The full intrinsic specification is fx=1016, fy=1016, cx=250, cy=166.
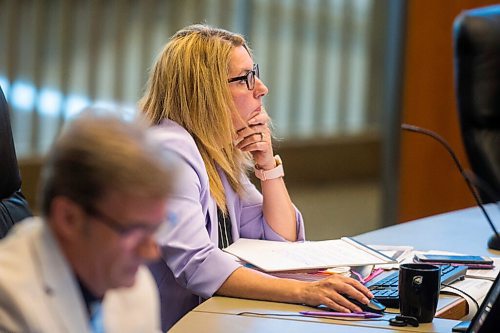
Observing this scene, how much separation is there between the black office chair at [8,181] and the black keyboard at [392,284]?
0.72 metres

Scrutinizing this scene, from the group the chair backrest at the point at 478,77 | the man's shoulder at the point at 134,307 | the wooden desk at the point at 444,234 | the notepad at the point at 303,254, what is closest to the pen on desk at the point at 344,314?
the notepad at the point at 303,254

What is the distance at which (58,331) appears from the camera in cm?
123

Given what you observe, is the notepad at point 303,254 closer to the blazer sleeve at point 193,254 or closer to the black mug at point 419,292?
the blazer sleeve at point 193,254

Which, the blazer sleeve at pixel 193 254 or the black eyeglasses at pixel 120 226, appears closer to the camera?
the black eyeglasses at pixel 120 226

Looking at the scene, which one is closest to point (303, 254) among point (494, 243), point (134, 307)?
point (494, 243)

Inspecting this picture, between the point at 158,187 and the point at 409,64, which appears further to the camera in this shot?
the point at 409,64

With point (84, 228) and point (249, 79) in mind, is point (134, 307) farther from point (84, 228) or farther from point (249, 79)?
point (249, 79)

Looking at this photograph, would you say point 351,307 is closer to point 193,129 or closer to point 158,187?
point 193,129

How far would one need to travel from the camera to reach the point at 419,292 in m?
1.89

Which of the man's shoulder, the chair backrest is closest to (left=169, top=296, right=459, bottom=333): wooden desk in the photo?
the man's shoulder

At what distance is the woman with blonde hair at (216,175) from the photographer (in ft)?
6.73

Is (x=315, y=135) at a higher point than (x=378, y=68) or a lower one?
lower

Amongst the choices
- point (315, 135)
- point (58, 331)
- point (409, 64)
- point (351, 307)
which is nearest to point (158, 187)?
point (58, 331)

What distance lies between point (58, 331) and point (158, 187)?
0.73 ft
